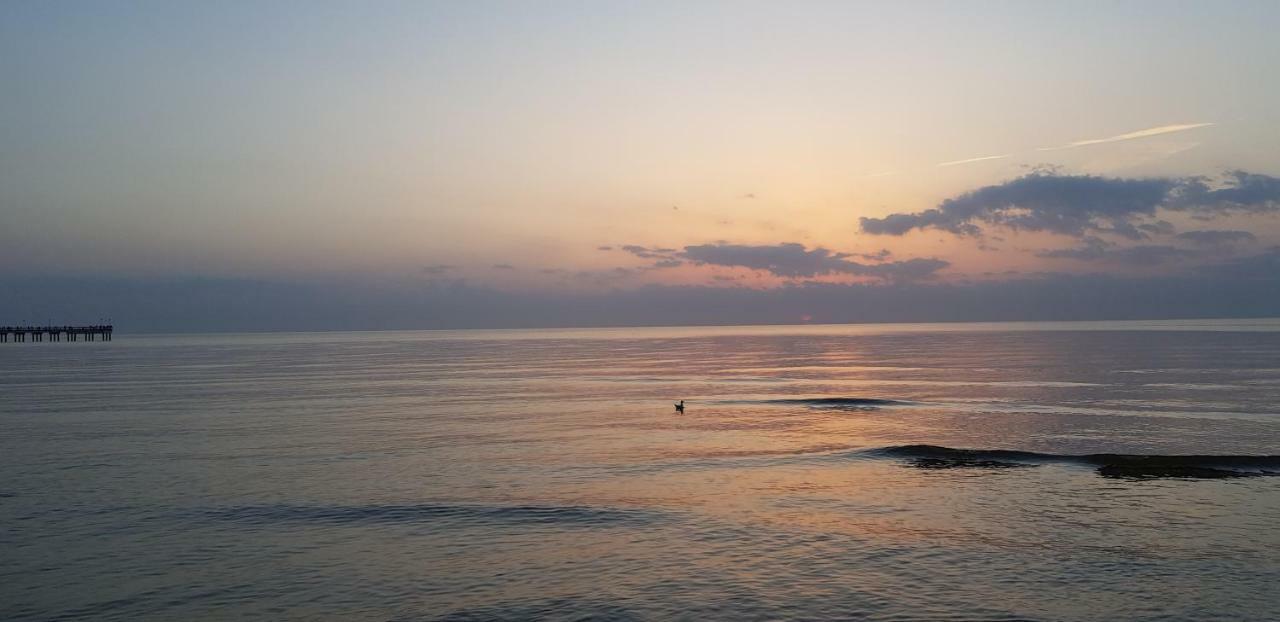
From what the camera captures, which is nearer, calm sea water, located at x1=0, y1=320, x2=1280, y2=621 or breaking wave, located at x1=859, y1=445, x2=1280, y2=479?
calm sea water, located at x1=0, y1=320, x2=1280, y2=621

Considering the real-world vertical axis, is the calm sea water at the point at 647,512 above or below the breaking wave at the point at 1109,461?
below

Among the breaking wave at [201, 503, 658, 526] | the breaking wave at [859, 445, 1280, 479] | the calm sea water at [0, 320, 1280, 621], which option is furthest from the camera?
the breaking wave at [859, 445, 1280, 479]

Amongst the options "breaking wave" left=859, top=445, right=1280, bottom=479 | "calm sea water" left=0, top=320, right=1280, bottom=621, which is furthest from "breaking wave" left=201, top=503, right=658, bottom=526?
"breaking wave" left=859, top=445, right=1280, bottom=479

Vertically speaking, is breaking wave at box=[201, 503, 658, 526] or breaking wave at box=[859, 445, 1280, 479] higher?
breaking wave at box=[859, 445, 1280, 479]

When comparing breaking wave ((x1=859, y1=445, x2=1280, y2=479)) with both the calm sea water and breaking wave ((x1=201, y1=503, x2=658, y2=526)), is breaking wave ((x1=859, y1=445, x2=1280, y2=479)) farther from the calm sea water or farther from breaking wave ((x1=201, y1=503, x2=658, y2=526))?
breaking wave ((x1=201, y1=503, x2=658, y2=526))

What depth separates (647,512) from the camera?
2914 cm

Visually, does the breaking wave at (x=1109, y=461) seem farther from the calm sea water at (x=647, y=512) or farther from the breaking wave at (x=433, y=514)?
the breaking wave at (x=433, y=514)

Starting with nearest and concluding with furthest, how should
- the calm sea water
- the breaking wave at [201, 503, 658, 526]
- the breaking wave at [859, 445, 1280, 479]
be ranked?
1. the calm sea water
2. the breaking wave at [201, 503, 658, 526]
3. the breaking wave at [859, 445, 1280, 479]

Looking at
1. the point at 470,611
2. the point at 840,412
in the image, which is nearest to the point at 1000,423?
the point at 840,412

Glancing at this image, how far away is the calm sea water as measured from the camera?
67.0ft

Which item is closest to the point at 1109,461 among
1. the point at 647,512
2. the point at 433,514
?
the point at 647,512

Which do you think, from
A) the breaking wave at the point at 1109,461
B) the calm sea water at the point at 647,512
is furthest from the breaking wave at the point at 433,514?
the breaking wave at the point at 1109,461

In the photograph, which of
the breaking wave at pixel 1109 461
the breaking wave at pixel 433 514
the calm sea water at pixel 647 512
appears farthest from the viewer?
the breaking wave at pixel 1109 461

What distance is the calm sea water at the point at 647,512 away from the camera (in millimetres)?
20422
